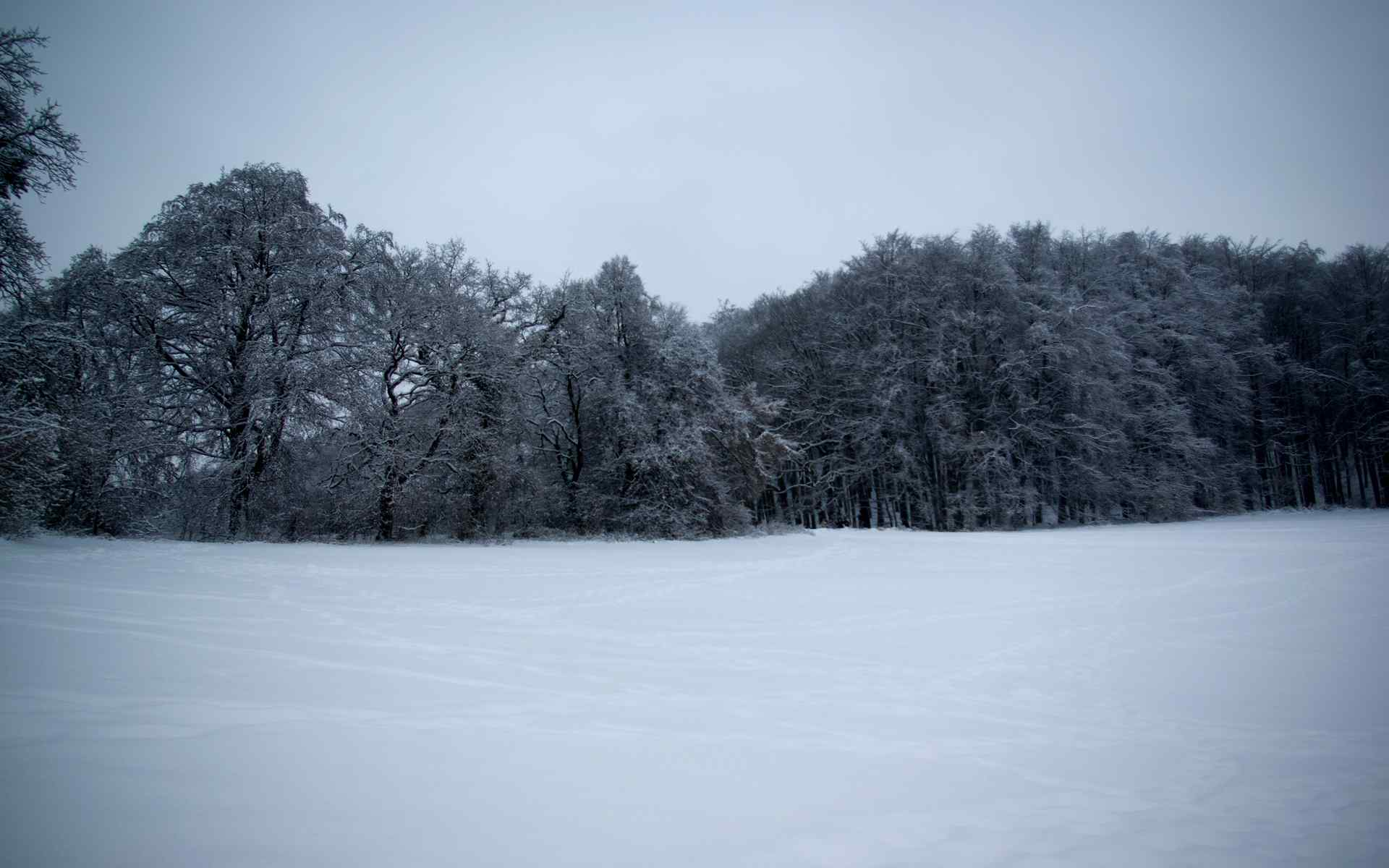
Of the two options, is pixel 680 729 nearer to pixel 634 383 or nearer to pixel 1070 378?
pixel 634 383

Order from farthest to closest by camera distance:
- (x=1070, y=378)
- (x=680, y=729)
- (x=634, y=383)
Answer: (x=1070, y=378), (x=634, y=383), (x=680, y=729)

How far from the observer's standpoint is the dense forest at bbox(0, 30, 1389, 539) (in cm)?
1297

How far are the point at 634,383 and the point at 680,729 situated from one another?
17243mm

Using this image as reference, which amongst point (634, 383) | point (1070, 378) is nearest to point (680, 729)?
point (634, 383)

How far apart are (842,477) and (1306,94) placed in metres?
70.9

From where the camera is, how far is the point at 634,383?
19750mm

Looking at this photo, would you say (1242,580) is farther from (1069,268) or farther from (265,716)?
(1069,268)

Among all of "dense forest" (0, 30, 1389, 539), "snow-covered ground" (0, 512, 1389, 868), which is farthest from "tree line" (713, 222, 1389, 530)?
"snow-covered ground" (0, 512, 1389, 868)

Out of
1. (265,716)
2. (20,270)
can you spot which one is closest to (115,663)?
(265,716)

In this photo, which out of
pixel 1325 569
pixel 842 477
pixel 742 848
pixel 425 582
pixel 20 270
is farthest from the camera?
pixel 842 477

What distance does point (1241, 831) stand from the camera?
7.07ft

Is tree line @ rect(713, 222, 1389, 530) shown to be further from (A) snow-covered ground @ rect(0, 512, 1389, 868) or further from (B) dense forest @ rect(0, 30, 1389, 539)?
(A) snow-covered ground @ rect(0, 512, 1389, 868)

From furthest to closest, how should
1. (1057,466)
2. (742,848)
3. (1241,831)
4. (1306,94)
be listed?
(1306,94)
(1057,466)
(1241,831)
(742,848)

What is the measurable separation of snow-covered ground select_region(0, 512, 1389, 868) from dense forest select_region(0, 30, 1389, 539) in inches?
308
